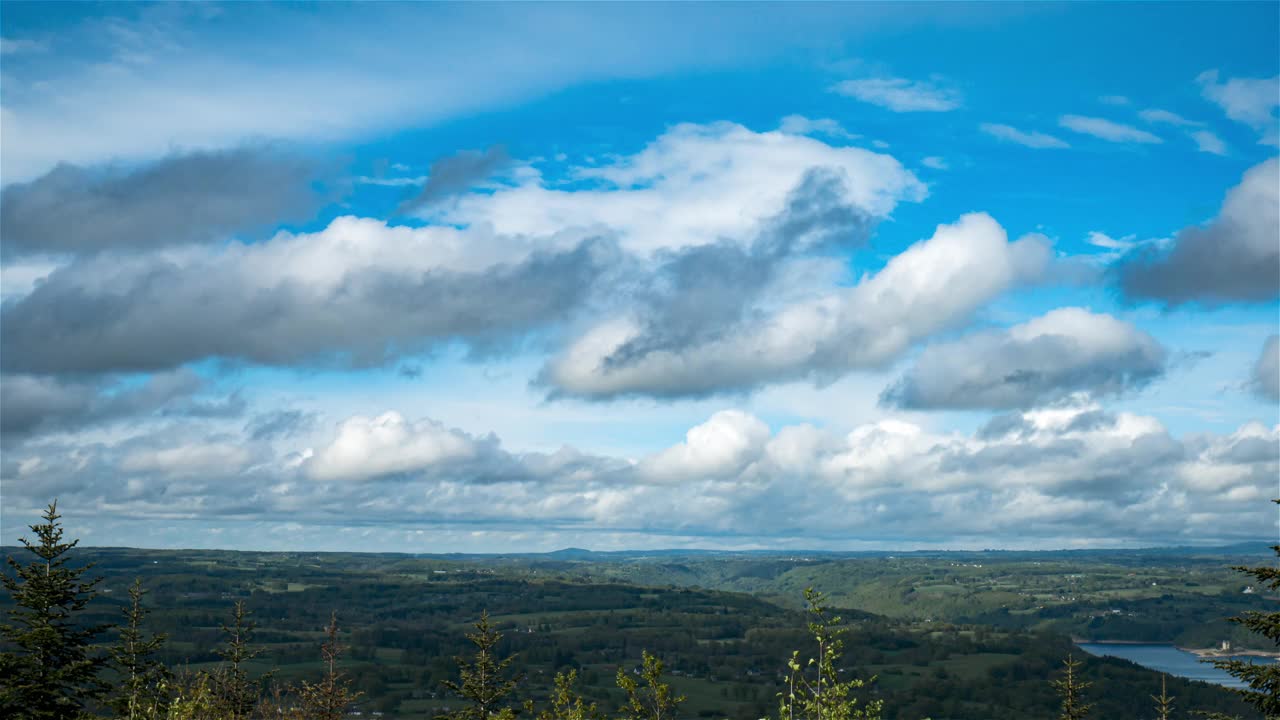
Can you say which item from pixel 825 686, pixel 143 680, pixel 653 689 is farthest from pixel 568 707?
pixel 143 680

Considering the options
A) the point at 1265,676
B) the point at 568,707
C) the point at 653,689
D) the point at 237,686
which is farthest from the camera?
the point at 237,686

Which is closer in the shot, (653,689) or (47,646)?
(653,689)

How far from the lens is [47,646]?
202 ft

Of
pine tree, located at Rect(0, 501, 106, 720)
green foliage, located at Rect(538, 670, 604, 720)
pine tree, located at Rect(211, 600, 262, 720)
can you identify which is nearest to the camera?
green foliage, located at Rect(538, 670, 604, 720)

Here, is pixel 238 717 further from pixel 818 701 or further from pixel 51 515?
pixel 818 701

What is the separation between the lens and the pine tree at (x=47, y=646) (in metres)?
59.1

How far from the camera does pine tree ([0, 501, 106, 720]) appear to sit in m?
59.1

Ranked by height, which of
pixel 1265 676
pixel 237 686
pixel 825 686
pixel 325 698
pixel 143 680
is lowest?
pixel 237 686

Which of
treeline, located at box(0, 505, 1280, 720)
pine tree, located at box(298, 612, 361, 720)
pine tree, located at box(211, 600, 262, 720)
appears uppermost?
treeline, located at box(0, 505, 1280, 720)

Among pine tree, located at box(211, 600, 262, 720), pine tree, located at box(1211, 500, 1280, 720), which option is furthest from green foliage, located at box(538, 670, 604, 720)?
pine tree, located at box(211, 600, 262, 720)

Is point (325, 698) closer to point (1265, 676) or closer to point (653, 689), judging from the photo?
point (653, 689)

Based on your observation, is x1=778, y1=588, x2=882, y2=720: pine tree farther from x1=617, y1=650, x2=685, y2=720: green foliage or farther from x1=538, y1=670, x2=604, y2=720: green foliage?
x1=538, y1=670, x2=604, y2=720: green foliage

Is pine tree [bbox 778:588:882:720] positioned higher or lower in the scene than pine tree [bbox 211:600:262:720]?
higher

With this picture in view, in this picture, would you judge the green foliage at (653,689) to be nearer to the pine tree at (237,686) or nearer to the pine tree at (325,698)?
the pine tree at (325,698)
